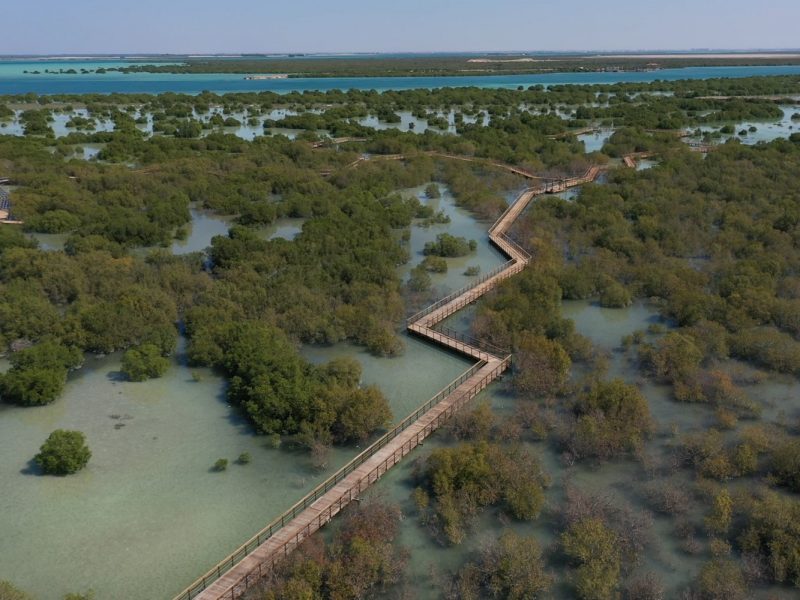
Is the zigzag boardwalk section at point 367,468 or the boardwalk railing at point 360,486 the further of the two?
the zigzag boardwalk section at point 367,468

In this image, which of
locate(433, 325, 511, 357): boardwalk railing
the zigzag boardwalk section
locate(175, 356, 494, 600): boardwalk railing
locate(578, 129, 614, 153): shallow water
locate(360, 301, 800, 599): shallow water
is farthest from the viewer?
locate(578, 129, 614, 153): shallow water

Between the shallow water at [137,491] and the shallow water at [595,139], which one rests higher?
the shallow water at [137,491]

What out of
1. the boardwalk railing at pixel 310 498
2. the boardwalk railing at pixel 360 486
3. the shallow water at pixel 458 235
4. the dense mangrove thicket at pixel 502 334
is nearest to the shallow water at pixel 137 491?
the boardwalk railing at pixel 310 498

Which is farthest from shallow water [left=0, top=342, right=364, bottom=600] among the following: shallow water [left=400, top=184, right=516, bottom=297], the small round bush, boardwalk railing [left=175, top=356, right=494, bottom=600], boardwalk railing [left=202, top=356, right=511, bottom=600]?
shallow water [left=400, top=184, right=516, bottom=297]

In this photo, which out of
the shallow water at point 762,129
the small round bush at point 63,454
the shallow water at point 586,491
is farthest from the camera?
the shallow water at point 762,129

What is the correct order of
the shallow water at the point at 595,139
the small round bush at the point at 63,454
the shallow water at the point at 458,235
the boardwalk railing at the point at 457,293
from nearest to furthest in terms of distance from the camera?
the small round bush at the point at 63,454
the boardwalk railing at the point at 457,293
the shallow water at the point at 458,235
the shallow water at the point at 595,139

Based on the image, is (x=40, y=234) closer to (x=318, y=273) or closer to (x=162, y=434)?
(x=318, y=273)

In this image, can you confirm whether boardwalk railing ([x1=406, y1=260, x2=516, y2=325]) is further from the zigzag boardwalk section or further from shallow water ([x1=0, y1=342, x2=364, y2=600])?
shallow water ([x1=0, y1=342, x2=364, y2=600])

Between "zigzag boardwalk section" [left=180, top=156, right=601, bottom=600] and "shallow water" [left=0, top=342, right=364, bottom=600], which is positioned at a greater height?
"zigzag boardwalk section" [left=180, top=156, right=601, bottom=600]

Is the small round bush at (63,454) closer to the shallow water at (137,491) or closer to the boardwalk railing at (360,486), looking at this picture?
the shallow water at (137,491)

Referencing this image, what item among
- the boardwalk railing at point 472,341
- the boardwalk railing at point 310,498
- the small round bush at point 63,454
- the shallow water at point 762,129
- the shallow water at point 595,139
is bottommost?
the shallow water at point 595,139
